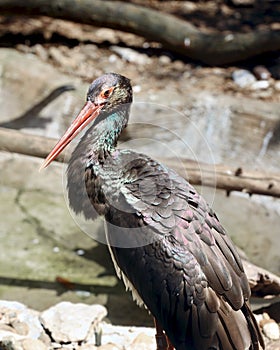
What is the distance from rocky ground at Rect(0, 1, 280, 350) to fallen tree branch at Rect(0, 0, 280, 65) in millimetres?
154

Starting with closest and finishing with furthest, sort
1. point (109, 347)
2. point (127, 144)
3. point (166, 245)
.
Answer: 1. point (166, 245)
2. point (109, 347)
3. point (127, 144)

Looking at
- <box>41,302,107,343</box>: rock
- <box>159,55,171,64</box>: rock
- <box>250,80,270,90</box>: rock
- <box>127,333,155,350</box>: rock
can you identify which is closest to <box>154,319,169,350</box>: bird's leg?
<box>127,333,155,350</box>: rock

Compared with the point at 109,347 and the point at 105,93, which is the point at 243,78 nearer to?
the point at 105,93

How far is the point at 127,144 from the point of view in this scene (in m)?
6.00

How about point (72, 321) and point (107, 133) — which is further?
point (72, 321)

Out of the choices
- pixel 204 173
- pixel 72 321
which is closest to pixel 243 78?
pixel 204 173

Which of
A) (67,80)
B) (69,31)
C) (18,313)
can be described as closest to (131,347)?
(18,313)

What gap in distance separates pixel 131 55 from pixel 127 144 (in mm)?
1378

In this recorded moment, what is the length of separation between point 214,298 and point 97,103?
119 cm

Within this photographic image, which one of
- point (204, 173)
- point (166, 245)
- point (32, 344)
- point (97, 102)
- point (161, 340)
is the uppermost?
point (97, 102)

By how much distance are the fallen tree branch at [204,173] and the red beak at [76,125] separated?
0.93 m

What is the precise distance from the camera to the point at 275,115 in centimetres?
609

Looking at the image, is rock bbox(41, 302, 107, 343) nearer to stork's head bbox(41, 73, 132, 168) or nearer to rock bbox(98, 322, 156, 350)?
rock bbox(98, 322, 156, 350)

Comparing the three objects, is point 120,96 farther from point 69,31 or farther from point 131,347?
point 69,31
